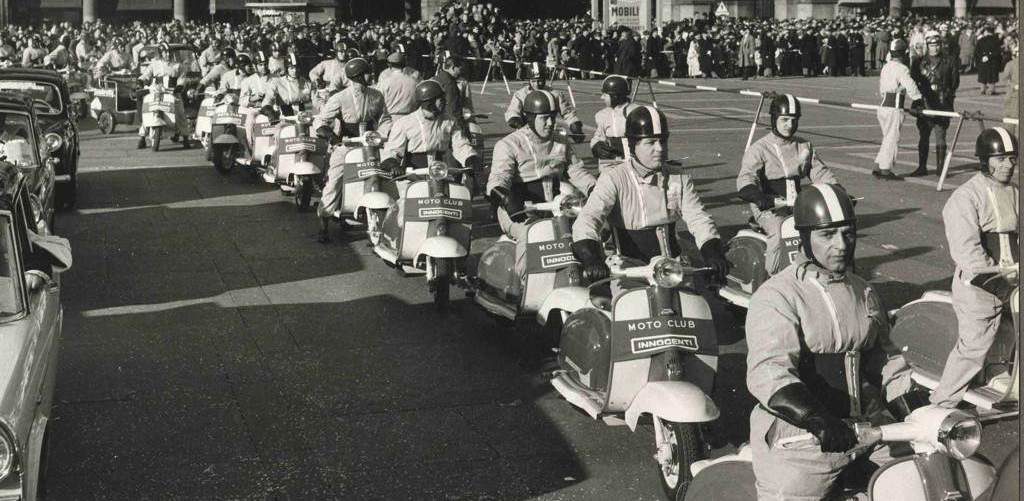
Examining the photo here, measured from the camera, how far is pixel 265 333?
10.0 meters

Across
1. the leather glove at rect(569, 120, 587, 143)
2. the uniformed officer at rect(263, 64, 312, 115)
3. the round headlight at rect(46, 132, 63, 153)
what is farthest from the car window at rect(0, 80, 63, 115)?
the leather glove at rect(569, 120, 587, 143)

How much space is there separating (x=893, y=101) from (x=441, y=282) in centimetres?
976

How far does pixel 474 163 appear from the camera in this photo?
1201 cm

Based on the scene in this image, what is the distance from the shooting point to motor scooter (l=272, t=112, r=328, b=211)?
15539 mm

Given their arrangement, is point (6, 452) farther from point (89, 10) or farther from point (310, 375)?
point (89, 10)

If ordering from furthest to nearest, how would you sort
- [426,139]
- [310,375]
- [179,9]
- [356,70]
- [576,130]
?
[179,9] < [356,70] < [576,130] < [426,139] < [310,375]

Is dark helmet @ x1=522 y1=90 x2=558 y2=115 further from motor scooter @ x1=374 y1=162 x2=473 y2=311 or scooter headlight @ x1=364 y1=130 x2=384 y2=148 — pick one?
scooter headlight @ x1=364 y1=130 x2=384 y2=148

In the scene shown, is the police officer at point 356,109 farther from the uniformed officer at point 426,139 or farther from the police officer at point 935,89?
the police officer at point 935,89

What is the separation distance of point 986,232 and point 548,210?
3.25 meters

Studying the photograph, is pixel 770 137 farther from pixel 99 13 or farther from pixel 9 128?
pixel 99 13

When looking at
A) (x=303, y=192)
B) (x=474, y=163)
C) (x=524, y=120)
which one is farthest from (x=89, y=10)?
(x=474, y=163)

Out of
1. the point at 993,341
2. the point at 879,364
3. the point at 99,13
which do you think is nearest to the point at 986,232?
the point at 993,341

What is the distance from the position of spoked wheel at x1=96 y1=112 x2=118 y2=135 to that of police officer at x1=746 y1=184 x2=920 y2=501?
80.7 feet

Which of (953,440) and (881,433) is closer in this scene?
(953,440)
